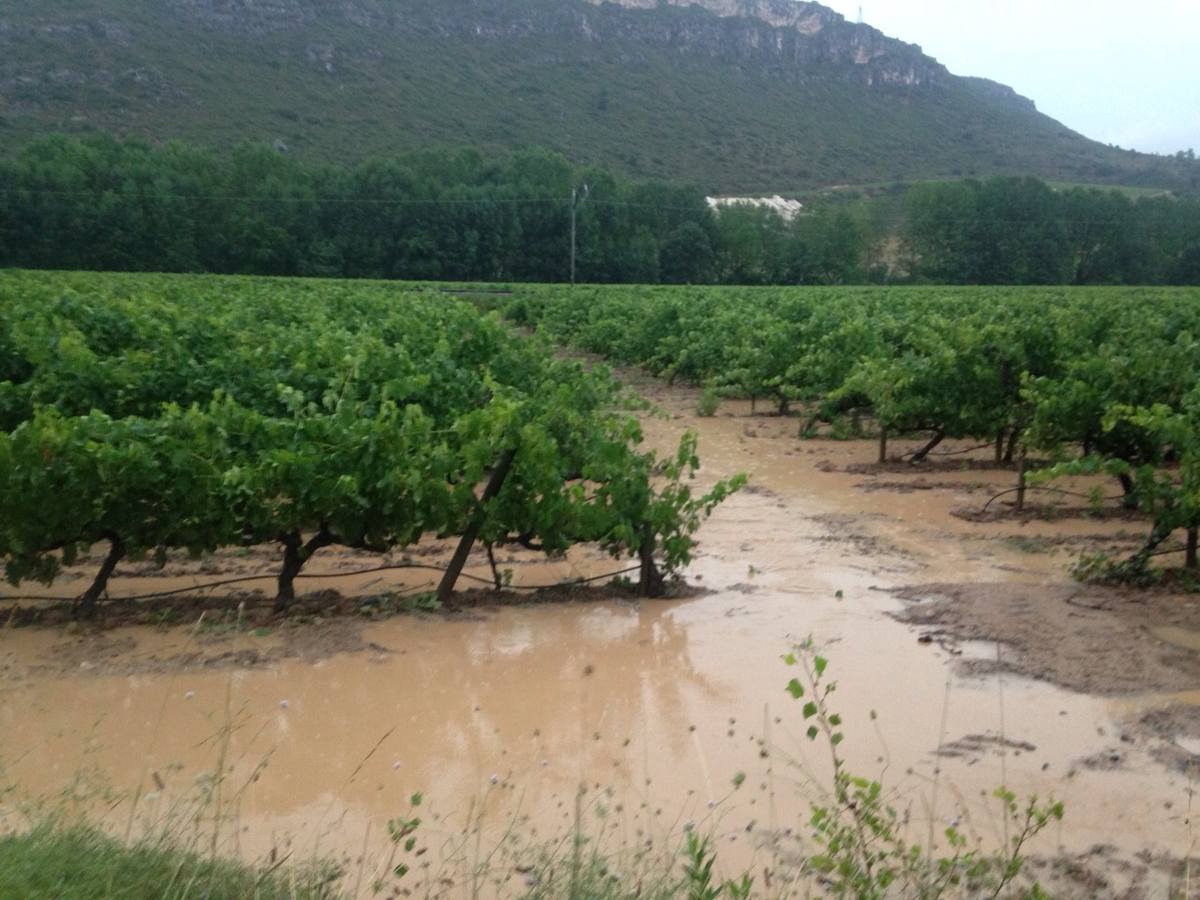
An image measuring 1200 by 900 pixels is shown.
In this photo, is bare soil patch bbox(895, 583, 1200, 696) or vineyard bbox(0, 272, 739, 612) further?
vineyard bbox(0, 272, 739, 612)

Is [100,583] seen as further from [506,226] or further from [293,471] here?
[506,226]

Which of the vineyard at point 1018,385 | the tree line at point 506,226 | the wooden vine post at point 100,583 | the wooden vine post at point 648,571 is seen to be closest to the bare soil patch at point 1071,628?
the vineyard at point 1018,385

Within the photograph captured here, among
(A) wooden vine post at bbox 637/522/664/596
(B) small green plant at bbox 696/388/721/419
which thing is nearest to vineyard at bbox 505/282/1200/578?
(B) small green plant at bbox 696/388/721/419

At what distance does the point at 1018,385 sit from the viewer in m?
12.7

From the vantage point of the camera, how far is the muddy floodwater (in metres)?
5.04

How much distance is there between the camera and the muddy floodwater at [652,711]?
5043 mm

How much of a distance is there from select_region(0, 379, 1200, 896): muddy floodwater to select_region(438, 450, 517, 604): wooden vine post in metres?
0.28

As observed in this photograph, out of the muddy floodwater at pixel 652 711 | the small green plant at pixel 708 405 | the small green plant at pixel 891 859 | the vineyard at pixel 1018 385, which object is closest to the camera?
the small green plant at pixel 891 859

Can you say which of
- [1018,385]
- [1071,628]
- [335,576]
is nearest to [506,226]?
[1018,385]

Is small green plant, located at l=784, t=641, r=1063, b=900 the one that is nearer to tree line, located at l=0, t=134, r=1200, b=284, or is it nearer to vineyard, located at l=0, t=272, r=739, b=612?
vineyard, located at l=0, t=272, r=739, b=612

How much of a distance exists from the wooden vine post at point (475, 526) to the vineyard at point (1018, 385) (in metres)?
3.59

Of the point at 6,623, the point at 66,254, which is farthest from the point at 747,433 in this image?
the point at 66,254

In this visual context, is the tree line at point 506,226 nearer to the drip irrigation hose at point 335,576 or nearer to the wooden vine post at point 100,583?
the drip irrigation hose at point 335,576

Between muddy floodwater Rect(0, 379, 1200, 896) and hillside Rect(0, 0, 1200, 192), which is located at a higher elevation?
hillside Rect(0, 0, 1200, 192)
